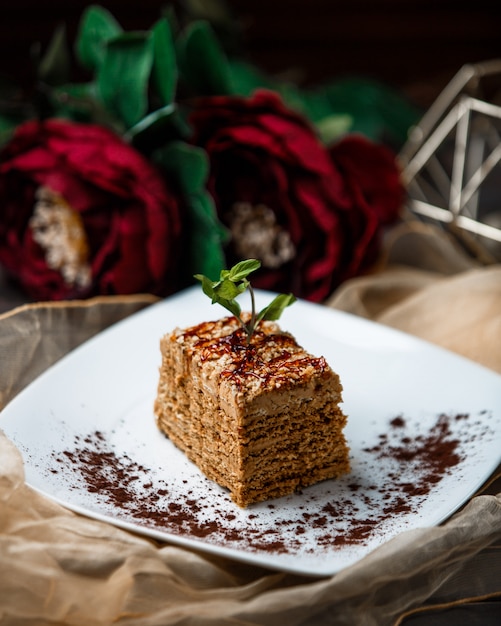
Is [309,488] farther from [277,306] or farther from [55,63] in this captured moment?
[55,63]

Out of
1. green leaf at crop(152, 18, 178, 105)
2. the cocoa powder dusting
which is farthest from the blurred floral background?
the cocoa powder dusting

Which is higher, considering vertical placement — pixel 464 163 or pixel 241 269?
pixel 464 163

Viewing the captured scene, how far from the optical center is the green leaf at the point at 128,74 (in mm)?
3256

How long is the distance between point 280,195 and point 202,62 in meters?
0.60

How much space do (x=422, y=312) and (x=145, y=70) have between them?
127 centimetres

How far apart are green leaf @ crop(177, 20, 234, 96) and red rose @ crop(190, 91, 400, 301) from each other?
0.16 metres

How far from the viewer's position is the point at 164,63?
3.29 m

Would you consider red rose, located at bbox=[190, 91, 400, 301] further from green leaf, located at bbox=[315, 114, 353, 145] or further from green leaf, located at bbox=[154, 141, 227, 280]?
green leaf, located at bbox=[315, 114, 353, 145]

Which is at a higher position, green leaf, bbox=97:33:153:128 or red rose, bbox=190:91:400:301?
green leaf, bbox=97:33:153:128

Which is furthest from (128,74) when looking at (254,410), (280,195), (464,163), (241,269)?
(254,410)

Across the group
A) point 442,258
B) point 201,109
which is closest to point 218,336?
point 201,109

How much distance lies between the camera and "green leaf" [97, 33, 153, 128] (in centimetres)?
326

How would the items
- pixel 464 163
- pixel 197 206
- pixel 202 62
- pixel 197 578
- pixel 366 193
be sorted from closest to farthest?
pixel 197 578 < pixel 197 206 < pixel 202 62 < pixel 366 193 < pixel 464 163

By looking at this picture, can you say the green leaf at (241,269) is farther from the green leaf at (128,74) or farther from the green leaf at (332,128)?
the green leaf at (332,128)
